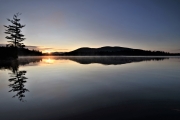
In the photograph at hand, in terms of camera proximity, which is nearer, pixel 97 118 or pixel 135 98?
pixel 97 118

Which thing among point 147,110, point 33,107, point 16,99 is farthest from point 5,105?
point 147,110

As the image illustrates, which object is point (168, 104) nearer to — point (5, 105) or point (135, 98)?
point (135, 98)

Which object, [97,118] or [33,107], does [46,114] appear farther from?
[97,118]

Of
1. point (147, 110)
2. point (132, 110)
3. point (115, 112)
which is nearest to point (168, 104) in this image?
point (147, 110)

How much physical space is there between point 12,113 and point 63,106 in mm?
2065

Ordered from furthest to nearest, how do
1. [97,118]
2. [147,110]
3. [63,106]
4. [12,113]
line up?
[63,106]
[147,110]
[12,113]
[97,118]

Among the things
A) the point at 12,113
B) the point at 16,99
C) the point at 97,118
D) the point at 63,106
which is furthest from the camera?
the point at 16,99

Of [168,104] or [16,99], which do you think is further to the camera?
[16,99]

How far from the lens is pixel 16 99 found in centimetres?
734

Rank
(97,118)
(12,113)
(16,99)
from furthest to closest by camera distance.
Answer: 1. (16,99)
2. (12,113)
3. (97,118)

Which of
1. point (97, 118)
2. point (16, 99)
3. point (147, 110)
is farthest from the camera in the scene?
point (16, 99)

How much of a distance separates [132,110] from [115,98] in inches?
67.0

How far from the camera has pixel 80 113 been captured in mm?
5527

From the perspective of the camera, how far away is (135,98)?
7559 millimetres
